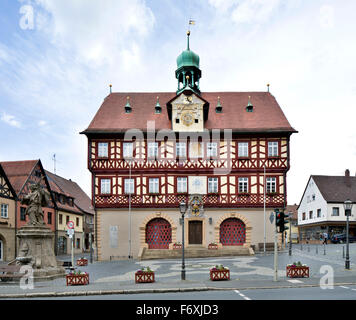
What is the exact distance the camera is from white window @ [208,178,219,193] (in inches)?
1441

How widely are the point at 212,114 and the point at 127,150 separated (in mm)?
9145

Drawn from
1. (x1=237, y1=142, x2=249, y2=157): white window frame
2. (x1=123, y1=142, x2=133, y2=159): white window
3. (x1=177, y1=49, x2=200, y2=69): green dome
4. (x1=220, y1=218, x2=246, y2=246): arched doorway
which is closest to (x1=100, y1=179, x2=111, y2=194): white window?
(x1=123, y1=142, x2=133, y2=159): white window

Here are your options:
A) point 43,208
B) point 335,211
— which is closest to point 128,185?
point 43,208

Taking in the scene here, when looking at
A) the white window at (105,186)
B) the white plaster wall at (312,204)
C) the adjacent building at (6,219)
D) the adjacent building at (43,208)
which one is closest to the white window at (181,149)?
the white window at (105,186)

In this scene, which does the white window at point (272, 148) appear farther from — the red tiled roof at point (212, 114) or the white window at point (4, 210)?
the white window at point (4, 210)

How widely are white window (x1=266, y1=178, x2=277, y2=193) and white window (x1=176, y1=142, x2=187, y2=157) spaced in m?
8.02

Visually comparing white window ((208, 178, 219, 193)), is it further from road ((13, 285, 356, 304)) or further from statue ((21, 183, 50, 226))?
road ((13, 285, 356, 304))

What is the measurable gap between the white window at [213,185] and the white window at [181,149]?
3383mm

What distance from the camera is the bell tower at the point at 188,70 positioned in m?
40.1
